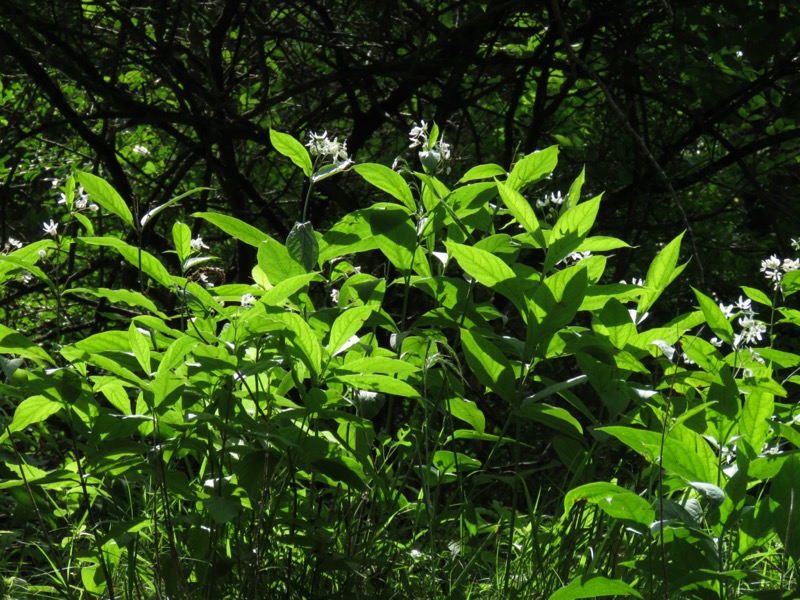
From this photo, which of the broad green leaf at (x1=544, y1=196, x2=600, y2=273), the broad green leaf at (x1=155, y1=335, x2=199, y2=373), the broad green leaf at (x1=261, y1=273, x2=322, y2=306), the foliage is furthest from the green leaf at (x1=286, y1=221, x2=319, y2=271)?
the broad green leaf at (x1=544, y1=196, x2=600, y2=273)

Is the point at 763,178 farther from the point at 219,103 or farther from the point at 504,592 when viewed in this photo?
the point at 504,592

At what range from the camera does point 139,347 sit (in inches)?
42.2

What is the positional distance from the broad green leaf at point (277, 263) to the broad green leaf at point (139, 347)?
19cm

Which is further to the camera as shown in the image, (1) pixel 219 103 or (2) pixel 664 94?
(2) pixel 664 94

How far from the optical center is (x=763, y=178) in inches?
172

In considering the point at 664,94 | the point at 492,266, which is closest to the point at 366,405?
the point at 492,266

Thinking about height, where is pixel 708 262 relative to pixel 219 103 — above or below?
below

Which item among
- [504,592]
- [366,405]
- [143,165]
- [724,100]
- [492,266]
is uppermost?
[724,100]

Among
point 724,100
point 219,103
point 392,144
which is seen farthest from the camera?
point 392,144

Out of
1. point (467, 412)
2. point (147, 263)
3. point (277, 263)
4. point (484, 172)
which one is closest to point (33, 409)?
Answer: point (147, 263)

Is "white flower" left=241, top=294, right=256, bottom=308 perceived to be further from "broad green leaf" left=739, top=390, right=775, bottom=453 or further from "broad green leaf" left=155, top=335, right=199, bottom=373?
"broad green leaf" left=739, top=390, right=775, bottom=453

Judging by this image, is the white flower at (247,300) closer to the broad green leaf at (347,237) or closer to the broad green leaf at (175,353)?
the broad green leaf at (347,237)

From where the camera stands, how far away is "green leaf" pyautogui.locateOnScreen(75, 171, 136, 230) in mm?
→ 1181

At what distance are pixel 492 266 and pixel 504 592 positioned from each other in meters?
0.43
